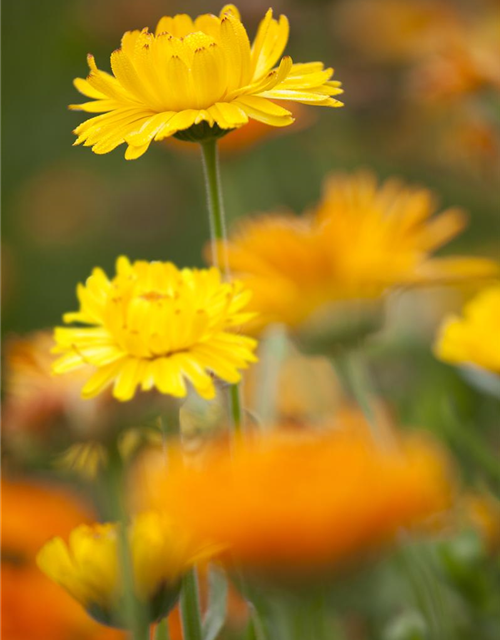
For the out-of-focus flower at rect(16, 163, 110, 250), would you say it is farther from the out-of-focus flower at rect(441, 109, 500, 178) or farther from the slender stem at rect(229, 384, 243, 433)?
the slender stem at rect(229, 384, 243, 433)

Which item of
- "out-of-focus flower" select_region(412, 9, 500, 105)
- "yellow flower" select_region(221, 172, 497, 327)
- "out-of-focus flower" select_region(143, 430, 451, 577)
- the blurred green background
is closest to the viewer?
"out-of-focus flower" select_region(143, 430, 451, 577)

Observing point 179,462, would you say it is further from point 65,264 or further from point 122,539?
point 65,264

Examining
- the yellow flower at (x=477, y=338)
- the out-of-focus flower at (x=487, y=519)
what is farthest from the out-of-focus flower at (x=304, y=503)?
the out-of-focus flower at (x=487, y=519)

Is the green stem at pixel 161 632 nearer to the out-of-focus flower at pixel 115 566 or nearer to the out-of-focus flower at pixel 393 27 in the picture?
the out-of-focus flower at pixel 115 566

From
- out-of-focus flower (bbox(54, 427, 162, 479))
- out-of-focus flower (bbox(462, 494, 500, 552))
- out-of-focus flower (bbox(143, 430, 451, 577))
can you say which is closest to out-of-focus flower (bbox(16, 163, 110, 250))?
out-of-focus flower (bbox(462, 494, 500, 552))

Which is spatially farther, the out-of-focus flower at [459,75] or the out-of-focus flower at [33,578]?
the out-of-focus flower at [459,75]
